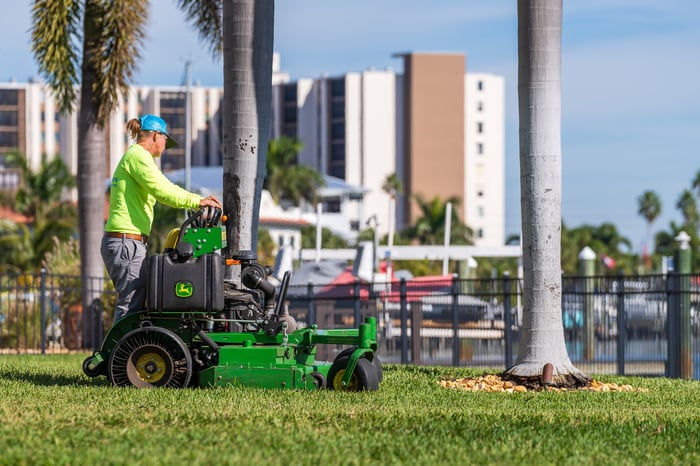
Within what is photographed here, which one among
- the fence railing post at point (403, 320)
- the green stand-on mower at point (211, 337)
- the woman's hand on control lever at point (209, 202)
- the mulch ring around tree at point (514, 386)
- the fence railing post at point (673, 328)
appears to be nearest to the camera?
the green stand-on mower at point (211, 337)

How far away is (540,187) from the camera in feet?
38.8

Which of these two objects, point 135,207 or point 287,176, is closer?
point 135,207

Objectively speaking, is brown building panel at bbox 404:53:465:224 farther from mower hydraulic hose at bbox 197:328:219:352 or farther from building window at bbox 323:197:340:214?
mower hydraulic hose at bbox 197:328:219:352

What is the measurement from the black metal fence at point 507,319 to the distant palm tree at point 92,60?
2257 mm

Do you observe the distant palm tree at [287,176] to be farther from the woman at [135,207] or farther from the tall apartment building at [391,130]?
the woman at [135,207]

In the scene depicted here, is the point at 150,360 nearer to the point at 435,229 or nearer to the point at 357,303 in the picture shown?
the point at 357,303

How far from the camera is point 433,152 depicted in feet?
535

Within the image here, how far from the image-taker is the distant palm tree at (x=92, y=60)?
21156mm

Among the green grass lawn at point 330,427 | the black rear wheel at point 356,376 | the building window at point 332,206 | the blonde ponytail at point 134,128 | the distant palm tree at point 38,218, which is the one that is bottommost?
the green grass lawn at point 330,427

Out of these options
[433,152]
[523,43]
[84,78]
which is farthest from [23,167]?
[433,152]

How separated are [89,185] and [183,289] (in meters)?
14.4

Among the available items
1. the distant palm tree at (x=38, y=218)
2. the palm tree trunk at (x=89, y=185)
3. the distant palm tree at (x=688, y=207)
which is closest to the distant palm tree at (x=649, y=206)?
the distant palm tree at (x=688, y=207)

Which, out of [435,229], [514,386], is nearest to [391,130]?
[435,229]

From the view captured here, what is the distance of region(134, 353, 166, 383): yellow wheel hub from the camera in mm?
9844
